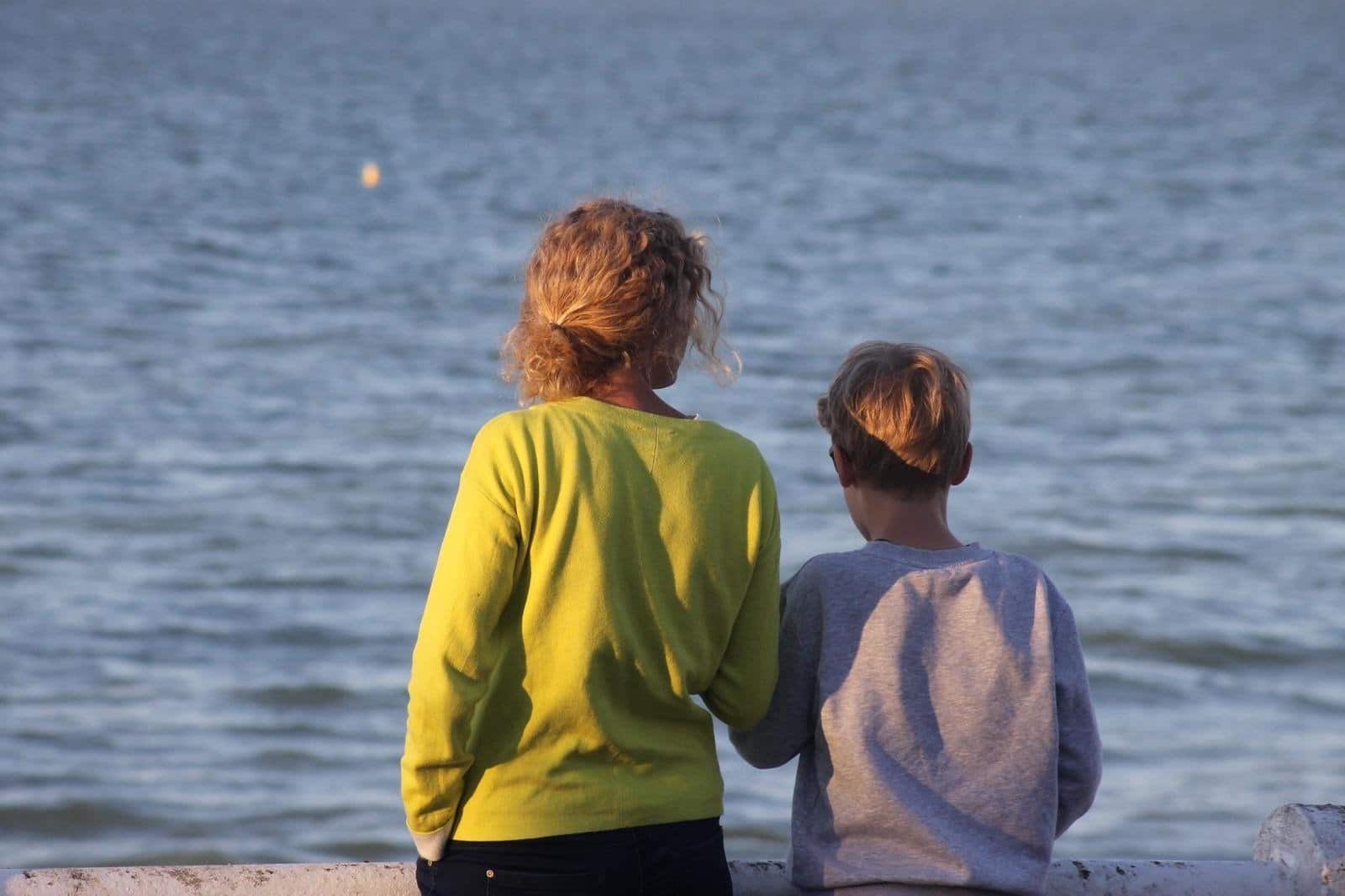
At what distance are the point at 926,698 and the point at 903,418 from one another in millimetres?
352

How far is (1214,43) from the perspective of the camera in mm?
57562

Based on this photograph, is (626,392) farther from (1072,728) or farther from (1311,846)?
(1311,846)

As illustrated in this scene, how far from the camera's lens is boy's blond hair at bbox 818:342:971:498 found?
2074 millimetres

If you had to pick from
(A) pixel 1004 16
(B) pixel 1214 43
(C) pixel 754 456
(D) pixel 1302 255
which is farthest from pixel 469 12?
(C) pixel 754 456

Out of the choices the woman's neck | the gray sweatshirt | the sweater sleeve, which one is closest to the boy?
the gray sweatshirt

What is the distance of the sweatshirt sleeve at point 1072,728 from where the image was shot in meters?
2.06

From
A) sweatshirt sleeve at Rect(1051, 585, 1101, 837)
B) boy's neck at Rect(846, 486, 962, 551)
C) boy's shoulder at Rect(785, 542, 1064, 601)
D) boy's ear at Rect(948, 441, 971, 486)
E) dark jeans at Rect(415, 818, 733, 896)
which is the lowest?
dark jeans at Rect(415, 818, 733, 896)

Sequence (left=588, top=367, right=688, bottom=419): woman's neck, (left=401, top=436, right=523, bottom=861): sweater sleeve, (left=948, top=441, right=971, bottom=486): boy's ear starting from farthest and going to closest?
(left=948, top=441, right=971, bottom=486): boy's ear
(left=588, top=367, right=688, bottom=419): woman's neck
(left=401, top=436, right=523, bottom=861): sweater sleeve

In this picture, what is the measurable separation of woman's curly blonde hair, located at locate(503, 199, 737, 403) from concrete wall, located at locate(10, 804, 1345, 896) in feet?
2.16

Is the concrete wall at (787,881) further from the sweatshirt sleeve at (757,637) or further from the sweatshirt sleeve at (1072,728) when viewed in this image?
the sweatshirt sleeve at (757,637)

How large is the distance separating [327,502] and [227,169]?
15.4 metres

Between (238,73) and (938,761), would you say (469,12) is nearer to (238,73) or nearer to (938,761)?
(238,73)

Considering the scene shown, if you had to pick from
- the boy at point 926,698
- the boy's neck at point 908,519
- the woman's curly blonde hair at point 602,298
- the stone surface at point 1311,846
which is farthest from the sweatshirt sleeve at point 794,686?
the stone surface at point 1311,846

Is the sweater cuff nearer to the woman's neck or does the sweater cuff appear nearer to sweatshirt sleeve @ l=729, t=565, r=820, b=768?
sweatshirt sleeve @ l=729, t=565, r=820, b=768
